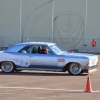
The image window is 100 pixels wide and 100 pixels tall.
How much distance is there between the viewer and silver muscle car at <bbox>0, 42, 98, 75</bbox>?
16620 millimetres

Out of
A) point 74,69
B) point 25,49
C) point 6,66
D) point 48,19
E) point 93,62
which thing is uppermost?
point 48,19

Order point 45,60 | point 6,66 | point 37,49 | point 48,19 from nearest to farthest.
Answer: point 45,60 < point 37,49 < point 6,66 < point 48,19

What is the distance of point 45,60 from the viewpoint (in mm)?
16922

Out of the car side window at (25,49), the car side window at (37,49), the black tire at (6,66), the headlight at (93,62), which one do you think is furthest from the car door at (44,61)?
the headlight at (93,62)

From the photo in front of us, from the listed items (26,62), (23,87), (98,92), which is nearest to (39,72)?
(26,62)

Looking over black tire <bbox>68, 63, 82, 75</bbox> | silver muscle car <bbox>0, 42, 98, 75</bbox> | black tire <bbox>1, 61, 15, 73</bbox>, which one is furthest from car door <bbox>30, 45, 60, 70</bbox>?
black tire <bbox>1, 61, 15, 73</bbox>

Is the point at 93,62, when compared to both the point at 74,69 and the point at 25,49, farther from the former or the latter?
the point at 25,49

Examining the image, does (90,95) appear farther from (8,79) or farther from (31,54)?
(31,54)

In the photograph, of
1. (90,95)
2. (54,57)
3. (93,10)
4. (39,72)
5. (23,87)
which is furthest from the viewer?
(93,10)

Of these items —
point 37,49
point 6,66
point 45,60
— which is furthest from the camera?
point 6,66

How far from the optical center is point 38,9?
46.0 meters

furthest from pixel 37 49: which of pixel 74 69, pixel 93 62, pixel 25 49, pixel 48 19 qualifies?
pixel 48 19

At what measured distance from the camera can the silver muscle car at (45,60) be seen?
1662cm

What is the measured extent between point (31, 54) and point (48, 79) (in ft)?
8.44
